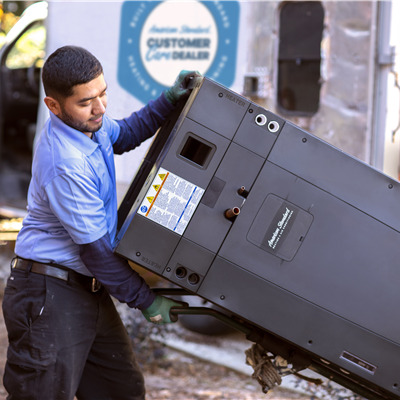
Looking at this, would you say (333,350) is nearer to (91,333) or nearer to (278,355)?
(278,355)

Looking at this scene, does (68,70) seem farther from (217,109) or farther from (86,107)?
(217,109)

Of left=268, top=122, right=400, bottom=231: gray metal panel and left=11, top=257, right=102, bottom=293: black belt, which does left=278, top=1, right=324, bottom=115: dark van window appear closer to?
left=268, top=122, right=400, bottom=231: gray metal panel

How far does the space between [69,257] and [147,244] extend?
0.38 metres

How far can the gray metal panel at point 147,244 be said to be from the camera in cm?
224

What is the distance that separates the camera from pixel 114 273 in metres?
2.37

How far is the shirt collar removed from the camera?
2367 mm

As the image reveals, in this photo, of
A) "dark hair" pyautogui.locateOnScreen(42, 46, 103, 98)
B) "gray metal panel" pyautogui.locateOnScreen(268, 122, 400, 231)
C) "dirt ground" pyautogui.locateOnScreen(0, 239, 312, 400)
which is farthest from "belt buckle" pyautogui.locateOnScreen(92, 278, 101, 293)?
"dirt ground" pyautogui.locateOnScreen(0, 239, 312, 400)

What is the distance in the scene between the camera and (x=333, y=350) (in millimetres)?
2305

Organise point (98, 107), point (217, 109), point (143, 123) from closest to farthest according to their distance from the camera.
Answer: point (217, 109), point (98, 107), point (143, 123)

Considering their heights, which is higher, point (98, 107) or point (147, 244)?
point (98, 107)

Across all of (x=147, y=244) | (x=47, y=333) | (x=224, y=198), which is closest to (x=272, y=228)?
(x=224, y=198)

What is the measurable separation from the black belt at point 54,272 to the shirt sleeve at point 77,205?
0.20 metres

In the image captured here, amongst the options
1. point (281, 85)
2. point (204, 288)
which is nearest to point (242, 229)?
point (204, 288)

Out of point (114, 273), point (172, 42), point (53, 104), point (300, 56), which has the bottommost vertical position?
point (114, 273)
